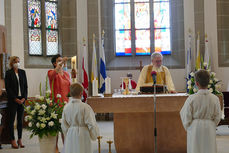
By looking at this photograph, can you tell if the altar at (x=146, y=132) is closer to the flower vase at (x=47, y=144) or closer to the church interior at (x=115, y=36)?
the flower vase at (x=47, y=144)

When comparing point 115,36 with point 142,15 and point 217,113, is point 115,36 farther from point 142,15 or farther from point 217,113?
point 217,113

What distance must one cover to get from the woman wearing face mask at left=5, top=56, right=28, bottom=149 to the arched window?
4.45m

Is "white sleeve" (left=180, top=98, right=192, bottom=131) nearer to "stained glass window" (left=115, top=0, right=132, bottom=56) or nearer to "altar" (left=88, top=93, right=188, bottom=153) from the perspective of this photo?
"altar" (left=88, top=93, right=188, bottom=153)

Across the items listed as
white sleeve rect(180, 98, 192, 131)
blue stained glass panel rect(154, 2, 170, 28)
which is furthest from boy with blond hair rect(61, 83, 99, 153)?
blue stained glass panel rect(154, 2, 170, 28)

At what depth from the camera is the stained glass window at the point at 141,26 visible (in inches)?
509

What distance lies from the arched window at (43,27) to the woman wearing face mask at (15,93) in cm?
445

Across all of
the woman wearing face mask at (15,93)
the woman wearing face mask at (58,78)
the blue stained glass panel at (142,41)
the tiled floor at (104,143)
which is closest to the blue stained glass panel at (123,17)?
the blue stained glass panel at (142,41)

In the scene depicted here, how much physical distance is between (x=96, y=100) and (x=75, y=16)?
7214mm

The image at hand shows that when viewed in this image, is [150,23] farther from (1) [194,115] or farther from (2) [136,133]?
(1) [194,115]

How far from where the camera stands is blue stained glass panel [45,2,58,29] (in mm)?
12234

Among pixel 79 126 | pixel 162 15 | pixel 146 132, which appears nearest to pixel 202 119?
pixel 79 126

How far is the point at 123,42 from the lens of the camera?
1302 centimetres

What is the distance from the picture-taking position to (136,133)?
623 centimetres

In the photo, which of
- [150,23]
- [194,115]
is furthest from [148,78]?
[150,23]
